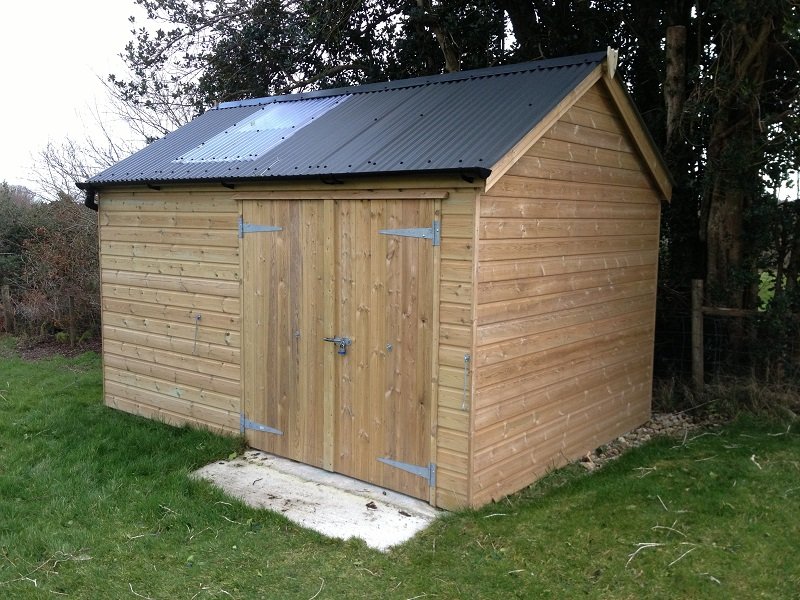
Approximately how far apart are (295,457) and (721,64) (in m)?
5.85

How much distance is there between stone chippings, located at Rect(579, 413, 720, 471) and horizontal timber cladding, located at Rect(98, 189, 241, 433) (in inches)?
125

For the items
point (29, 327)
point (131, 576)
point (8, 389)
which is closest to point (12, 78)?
point (29, 327)

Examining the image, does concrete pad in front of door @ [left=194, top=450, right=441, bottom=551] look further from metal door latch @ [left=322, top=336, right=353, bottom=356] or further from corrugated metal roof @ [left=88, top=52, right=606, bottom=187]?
corrugated metal roof @ [left=88, top=52, right=606, bottom=187]

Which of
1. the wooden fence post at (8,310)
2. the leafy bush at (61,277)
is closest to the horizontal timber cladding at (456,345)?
the leafy bush at (61,277)

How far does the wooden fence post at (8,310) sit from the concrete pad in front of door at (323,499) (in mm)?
8912

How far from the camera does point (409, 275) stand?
5.25 m

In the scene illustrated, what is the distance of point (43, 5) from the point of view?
13.4 meters

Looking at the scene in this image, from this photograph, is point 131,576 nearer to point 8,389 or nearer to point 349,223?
point 349,223

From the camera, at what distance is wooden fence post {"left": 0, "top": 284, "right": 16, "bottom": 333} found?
13.2m

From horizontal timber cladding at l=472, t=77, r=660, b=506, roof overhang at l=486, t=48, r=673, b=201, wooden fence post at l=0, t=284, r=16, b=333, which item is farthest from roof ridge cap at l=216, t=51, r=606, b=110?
wooden fence post at l=0, t=284, r=16, b=333

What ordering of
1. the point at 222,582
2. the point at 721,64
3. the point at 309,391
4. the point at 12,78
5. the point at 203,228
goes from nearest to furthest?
the point at 222,582, the point at 309,391, the point at 203,228, the point at 721,64, the point at 12,78

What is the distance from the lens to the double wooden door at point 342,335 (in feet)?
17.3

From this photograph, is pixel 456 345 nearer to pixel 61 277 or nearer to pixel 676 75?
pixel 676 75

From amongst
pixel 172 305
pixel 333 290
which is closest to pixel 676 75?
pixel 333 290
